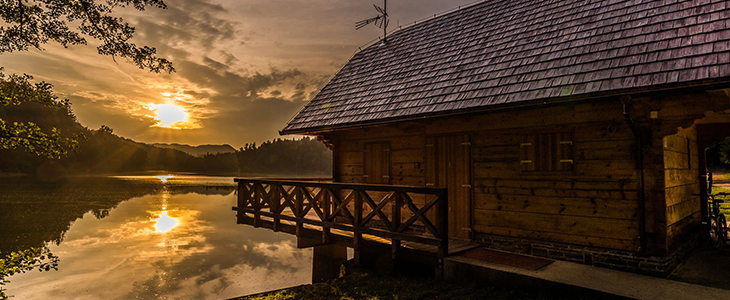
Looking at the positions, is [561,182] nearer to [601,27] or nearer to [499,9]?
[601,27]

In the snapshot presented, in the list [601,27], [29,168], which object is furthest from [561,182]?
[29,168]

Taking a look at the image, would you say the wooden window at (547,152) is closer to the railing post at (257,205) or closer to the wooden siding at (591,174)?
the wooden siding at (591,174)

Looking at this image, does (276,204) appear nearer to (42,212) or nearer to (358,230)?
(358,230)

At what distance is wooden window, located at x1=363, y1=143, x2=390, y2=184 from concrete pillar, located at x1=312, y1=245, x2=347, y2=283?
221 cm

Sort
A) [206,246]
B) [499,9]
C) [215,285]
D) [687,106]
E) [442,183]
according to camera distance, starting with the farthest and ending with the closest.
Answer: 1. [206,246]
2. [215,285]
3. [499,9]
4. [442,183]
5. [687,106]

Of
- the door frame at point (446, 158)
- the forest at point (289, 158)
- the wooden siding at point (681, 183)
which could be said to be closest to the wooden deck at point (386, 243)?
the door frame at point (446, 158)

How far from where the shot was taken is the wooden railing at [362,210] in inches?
274

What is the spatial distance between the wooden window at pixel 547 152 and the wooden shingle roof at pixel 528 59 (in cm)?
84

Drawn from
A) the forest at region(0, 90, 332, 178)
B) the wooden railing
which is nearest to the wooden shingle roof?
the wooden railing

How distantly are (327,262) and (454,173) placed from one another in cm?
456

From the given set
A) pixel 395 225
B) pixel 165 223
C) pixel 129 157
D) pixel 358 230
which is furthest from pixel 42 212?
pixel 129 157

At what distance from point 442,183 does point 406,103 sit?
216cm

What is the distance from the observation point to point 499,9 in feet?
Result: 35.7

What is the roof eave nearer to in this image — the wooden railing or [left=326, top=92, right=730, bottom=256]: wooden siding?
[left=326, top=92, right=730, bottom=256]: wooden siding
